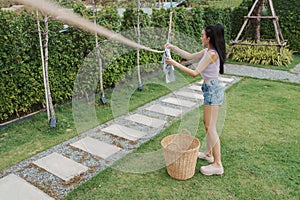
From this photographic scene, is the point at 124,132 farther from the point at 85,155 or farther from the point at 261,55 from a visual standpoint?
the point at 261,55

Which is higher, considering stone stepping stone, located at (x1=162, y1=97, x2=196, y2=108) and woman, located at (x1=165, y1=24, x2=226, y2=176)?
woman, located at (x1=165, y1=24, x2=226, y2=176)

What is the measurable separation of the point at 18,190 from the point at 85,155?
0.89m

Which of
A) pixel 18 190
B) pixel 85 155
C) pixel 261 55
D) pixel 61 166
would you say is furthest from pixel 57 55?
pixel 261 55

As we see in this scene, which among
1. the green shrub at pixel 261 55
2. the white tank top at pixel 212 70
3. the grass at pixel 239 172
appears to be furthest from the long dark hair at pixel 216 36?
the green shrub at pixel 261 55

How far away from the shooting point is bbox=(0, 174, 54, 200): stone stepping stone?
2730 mm

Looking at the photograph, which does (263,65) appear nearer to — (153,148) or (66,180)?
(153,148)

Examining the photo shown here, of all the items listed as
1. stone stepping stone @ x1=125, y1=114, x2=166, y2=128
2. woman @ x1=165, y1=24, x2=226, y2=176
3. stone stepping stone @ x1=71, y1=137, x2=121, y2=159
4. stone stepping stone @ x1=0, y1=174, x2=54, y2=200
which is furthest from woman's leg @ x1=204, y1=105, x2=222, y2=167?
stone stepping stone @ x1=0, y1=174, x2=54, y2=200

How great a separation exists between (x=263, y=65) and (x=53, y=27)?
22.5 feet

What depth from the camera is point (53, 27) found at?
4.66 meters

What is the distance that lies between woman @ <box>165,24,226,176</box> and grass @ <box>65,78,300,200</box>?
0.24 metres

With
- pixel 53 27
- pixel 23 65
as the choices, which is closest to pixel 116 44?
pixel 53 27

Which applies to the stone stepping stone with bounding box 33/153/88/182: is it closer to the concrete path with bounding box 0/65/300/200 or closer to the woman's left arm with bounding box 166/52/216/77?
the concrete path with bounding box 0/65/300/200

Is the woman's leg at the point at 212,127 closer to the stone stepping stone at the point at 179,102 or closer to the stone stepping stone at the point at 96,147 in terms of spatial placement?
the stone stepping stone at the point at 96,147

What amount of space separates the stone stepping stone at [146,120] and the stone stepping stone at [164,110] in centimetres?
34
